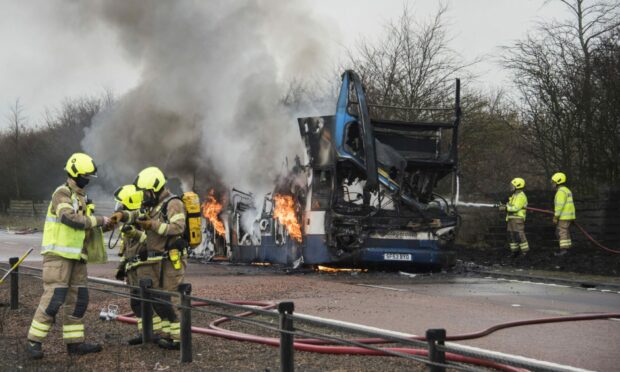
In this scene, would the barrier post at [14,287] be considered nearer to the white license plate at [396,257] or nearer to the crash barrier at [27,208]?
the white license plate at [396,257]

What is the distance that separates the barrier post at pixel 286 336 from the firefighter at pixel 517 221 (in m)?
13.9

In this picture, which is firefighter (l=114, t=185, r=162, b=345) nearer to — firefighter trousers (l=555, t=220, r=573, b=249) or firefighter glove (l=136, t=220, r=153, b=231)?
firefighter glove (l=136, t=220, r=153, b=231)

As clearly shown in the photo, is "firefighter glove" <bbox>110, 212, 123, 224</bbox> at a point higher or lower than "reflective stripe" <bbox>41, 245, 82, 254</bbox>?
higher

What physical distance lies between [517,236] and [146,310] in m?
13.1

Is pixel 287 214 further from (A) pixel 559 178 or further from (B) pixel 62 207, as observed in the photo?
(B) pixel 62 207

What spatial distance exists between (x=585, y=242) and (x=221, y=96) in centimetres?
994

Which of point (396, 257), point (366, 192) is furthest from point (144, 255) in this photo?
point (396, 257)

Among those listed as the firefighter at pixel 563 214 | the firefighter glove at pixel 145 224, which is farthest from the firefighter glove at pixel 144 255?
the firefighter at pixel 563 214

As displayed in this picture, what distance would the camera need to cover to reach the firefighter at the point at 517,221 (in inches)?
733

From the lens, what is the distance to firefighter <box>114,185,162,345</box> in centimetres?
765

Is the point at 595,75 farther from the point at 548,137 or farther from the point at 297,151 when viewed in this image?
the point at 297,151

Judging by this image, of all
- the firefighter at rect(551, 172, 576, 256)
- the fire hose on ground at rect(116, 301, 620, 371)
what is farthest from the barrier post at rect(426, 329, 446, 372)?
the firefighter at rect(551, 172, 576, 256)

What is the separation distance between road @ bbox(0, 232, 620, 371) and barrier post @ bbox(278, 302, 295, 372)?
2401 millimetres

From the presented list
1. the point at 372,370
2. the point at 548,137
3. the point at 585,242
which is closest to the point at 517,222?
the point at 585,242
